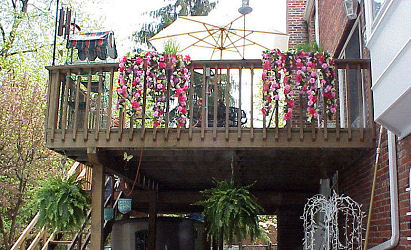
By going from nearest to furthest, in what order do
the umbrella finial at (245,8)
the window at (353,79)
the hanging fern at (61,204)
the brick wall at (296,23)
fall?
the hanging fern at (61,204) → the window at (353,79) → the umbrella finial at (245,8) → the brick wall at (296,23)

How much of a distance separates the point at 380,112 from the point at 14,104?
34.0 ft

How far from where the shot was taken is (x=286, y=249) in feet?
39.7

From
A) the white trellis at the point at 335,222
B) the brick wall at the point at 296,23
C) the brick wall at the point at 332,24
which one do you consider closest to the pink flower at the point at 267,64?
the white trellis at the point at 335,222

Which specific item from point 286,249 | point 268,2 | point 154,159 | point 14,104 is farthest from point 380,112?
point 268,2

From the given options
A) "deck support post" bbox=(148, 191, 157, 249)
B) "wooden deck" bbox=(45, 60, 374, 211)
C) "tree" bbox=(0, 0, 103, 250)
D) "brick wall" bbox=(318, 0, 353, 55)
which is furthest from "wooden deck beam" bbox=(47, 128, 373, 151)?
"tree" bbox=(0, 0, 103, 250)

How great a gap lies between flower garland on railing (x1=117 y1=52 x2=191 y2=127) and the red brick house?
6.69 feet

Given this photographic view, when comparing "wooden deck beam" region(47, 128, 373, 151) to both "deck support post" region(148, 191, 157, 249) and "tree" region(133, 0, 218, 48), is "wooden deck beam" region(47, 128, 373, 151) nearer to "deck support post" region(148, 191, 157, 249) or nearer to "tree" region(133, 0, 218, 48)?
"deck support post" region(148, 191, 157, 249)

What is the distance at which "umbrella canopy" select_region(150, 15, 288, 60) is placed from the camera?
830 centimetres

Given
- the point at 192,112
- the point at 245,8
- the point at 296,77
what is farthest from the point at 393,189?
the point at 245,8

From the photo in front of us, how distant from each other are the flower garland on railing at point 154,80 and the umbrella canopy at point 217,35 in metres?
2.02

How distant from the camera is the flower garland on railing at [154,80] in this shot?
6266mm

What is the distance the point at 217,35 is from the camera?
8633mm

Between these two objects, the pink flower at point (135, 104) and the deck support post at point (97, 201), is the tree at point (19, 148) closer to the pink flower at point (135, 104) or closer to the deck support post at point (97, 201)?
the deck support post at point (97, 201)

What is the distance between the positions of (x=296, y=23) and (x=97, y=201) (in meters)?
7.31
